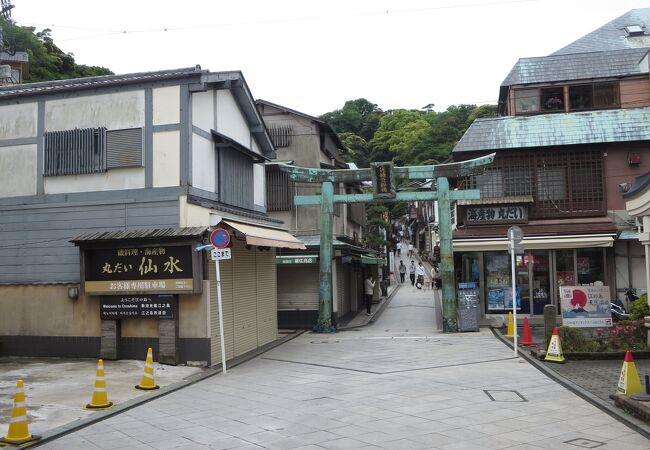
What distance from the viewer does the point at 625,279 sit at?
20.8m

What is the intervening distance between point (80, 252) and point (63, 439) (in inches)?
264

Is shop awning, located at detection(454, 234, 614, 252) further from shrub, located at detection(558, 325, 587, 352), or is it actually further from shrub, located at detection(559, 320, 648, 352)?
shrub, located at detection(558, 325, 587, 352)

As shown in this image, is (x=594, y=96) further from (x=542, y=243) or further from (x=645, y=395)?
(x=645, y=395)

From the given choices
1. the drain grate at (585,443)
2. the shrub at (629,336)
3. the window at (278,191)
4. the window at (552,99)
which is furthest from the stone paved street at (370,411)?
the window at (552,99)

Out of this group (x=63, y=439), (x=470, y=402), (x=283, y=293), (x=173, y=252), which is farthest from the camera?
(x=283, y=293)

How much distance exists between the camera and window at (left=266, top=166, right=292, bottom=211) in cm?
2381

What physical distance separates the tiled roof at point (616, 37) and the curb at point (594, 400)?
2155 centimetres

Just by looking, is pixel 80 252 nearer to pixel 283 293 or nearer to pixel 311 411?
pixel 311 411

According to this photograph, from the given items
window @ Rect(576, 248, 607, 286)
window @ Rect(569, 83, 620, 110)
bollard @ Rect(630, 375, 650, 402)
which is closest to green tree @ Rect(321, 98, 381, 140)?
window @ Rect(569, 83, 620, 110)

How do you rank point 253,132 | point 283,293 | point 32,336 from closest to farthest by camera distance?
point 32,336
point 253,132
point 283,293

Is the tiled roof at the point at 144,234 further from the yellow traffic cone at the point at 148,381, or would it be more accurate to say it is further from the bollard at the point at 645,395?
the bollard at the point at 645,395

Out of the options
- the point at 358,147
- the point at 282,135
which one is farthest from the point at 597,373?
the point at 358,147

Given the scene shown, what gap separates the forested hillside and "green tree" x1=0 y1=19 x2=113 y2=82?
26410 millimetres

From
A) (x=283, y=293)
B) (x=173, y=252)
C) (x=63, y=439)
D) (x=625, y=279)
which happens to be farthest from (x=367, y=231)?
(x=63, y=439)
